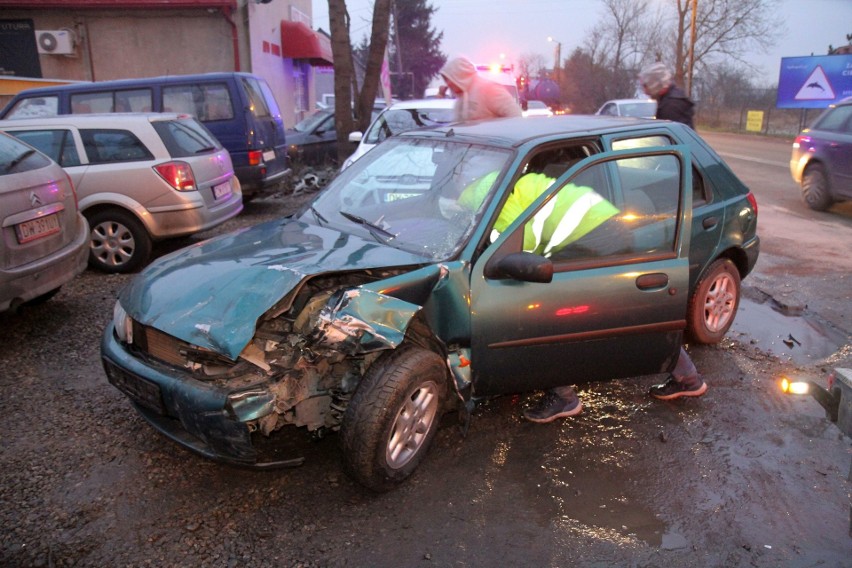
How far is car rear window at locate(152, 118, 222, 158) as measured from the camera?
293 inches

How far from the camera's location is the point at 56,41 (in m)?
16.9

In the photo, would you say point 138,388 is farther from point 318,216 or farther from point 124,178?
point 124,178

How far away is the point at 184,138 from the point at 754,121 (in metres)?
33.7

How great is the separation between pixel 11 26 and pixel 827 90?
28947 millimetres

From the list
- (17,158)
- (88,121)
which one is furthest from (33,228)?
(88,121)

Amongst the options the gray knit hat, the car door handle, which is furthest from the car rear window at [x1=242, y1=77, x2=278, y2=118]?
the car door handle

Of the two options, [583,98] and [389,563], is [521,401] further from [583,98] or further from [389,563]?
[583,98]

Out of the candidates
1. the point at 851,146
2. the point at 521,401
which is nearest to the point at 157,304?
the point at 521,401

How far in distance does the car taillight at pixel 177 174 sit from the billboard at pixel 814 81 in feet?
90.5

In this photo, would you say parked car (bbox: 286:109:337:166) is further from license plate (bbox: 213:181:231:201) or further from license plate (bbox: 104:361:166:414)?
license plate (bbox: 104:361:166:414)

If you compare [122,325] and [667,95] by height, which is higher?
[667,95]

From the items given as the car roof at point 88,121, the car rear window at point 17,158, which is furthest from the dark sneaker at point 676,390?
the car roof at point 88,121

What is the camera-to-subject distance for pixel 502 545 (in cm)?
294

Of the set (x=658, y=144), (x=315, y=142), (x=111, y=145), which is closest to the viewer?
(x=658, y=144)
